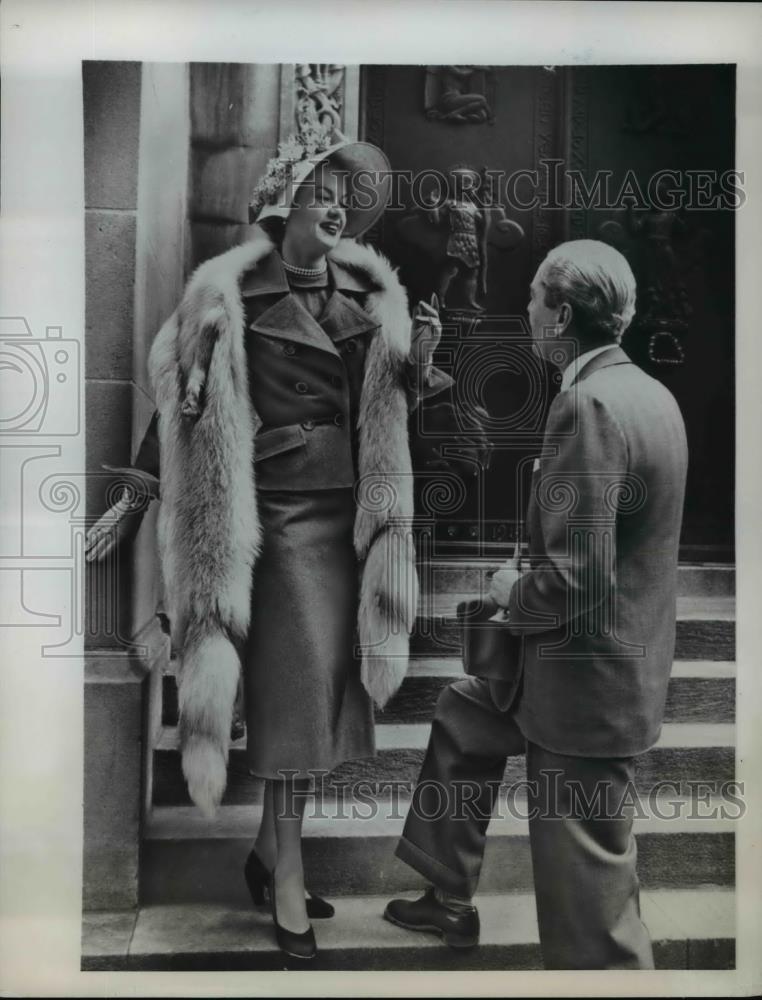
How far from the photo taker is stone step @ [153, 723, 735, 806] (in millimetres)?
3068

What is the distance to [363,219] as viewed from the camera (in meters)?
3.02

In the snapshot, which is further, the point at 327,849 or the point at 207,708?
the point at 327,849

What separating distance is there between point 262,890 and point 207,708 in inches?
26.0

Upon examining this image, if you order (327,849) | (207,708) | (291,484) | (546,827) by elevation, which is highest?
(291,484)

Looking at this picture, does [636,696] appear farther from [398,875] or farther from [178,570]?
[178,570]

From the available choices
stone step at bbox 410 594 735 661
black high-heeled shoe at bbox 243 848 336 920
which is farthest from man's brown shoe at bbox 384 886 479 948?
stone step at bbox 410 594 735 661

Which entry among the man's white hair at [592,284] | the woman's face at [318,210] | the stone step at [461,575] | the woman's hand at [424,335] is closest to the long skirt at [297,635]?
the stone step at [461,575]

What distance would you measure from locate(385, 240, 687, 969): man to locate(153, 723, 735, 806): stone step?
88 millimetres

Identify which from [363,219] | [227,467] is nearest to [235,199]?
[363,219]

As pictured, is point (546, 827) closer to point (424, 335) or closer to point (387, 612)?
point (387, 612)

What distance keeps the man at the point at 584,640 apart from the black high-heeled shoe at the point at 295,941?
419 millimetres

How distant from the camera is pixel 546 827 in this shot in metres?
2.97

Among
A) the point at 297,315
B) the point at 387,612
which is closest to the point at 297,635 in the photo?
the point at 387,612

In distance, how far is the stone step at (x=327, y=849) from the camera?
10.1 ft
